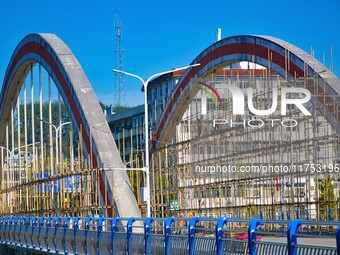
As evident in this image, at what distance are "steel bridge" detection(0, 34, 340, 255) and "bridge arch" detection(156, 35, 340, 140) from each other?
1.7 inches

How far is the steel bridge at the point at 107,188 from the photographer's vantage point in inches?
784

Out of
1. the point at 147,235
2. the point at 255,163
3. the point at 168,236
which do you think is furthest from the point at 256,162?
the point at 168,236

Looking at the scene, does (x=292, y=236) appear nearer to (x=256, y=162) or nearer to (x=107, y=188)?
(x=107, y=188)

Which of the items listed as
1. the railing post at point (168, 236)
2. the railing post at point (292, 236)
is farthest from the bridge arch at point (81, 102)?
the railing post at point (292, 236)

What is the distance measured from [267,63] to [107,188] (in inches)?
313

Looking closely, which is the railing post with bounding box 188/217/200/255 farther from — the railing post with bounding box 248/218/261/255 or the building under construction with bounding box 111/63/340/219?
the building under construction with bounding box 111/63/340/219

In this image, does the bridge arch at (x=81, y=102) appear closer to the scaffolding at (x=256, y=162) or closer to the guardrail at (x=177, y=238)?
the guardrail at (x=177, y=238)

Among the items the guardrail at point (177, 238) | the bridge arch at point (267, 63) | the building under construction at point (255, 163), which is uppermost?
the bridge arch at point (267, 63)

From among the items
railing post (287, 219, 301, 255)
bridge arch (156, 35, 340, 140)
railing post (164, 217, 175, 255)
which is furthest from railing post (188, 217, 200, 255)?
bridge arch (156, 35, 340, 140)

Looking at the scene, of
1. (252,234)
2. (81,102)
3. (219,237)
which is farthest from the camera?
(81,102)

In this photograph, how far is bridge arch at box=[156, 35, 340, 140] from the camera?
35.0 metres

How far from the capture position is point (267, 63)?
39.5 metres

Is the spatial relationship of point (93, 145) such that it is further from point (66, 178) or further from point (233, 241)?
point (233, 241)

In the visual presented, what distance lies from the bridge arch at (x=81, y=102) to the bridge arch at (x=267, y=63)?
584 centimetres
